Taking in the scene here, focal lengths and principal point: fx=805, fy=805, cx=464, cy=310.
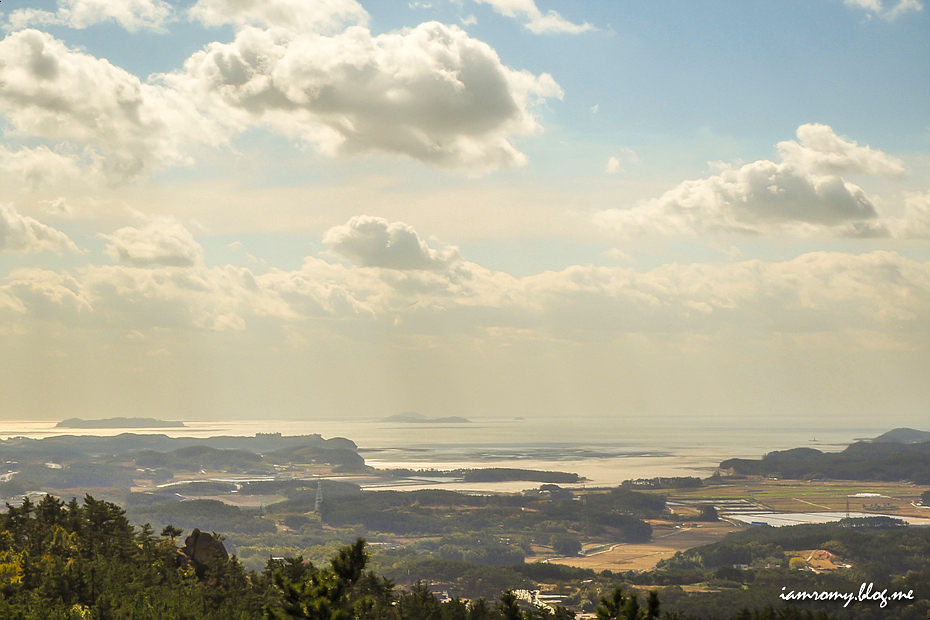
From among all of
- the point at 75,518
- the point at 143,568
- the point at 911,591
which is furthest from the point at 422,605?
the point at 911,591

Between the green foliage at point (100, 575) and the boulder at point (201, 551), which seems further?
the boulder at point (201, 551)

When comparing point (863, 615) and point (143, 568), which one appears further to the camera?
point (863, 615)

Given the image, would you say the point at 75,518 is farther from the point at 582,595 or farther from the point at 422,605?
the point at 582,595

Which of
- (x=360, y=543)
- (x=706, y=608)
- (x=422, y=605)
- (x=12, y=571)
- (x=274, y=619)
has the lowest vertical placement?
(x=706, y=608)

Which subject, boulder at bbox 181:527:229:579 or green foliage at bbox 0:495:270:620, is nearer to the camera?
green foliage at bbox 0:495:270:620

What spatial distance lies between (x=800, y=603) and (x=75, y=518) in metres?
166

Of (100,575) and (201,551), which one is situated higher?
(100,575)

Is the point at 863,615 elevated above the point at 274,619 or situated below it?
below

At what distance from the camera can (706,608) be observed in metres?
191

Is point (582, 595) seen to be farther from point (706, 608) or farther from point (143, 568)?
point (143, 568)

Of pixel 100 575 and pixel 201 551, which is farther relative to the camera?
pixel 201 551

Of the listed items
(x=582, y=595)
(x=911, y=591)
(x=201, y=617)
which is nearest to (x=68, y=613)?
(x=201, y=617)

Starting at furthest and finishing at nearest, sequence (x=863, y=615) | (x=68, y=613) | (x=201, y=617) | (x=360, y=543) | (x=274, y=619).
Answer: (x=863, y=615)
(x=201, y=617)
(x=68, y=613)
(x=360, y=543)
(x=274, y=619)

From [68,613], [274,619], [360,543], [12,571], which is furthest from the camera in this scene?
[12,571]
